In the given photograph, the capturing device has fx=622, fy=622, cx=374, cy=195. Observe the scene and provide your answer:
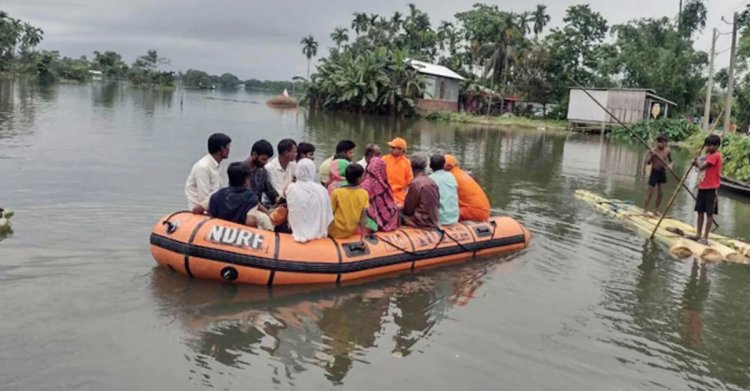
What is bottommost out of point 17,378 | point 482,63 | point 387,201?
point 17,378

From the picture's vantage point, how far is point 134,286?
6.56 metres

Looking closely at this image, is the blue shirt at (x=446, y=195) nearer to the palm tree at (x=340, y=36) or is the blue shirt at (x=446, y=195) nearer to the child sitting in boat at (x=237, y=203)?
the child sitting in boat at (x=237, y=203)

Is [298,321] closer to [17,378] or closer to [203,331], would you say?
[203,331]

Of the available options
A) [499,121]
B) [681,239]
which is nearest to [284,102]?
[499,121]

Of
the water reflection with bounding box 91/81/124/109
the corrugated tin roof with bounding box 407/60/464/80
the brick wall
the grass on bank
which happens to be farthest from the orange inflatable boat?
the brick wall

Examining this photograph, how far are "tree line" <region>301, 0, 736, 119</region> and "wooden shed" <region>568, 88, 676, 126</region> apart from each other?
8.63ft

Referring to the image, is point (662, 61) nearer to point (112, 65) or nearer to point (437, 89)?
point (437, 89)

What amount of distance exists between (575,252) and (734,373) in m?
3.84

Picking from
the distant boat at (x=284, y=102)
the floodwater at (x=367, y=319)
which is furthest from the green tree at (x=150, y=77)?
the floodwater at (x=367, y=319)

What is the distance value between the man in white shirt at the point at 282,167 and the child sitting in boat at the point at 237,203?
0.97 m

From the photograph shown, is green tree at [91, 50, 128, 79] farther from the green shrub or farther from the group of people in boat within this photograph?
the group of people in boat

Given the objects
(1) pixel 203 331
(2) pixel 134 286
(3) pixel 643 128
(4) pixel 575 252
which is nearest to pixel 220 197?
(2) pixel 134 286

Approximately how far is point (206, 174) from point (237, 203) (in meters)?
0.52

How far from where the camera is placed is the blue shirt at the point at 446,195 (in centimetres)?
841
